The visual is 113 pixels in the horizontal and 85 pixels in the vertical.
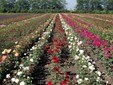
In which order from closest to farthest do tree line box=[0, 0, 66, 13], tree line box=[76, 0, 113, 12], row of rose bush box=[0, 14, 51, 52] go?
1. row of rose bush box=[0, 14, 51, 52]
2. tree line box=[76, 0, 113, 12]
3. tree line box=[0, 0, 66, 13]

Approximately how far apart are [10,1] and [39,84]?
466 feet

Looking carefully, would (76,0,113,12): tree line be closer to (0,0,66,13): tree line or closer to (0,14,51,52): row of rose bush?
(0,0,66,13): tree line

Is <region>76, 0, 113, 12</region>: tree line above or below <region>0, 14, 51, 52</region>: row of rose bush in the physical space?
below

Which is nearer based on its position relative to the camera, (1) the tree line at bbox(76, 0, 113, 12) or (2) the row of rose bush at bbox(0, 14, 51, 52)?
(2) the row of rose bush at bbox(0, 14, 51, 52)

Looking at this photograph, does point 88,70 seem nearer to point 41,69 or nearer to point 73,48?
point 41,69

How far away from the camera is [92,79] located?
7379mm

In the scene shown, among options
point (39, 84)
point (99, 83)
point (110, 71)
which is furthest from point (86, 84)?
point (110, 71)

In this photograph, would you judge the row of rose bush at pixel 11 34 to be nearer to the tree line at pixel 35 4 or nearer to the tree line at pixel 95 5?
the tree line at pixel 95 5

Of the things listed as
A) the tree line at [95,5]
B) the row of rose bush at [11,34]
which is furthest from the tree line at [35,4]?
the row of rose bush at [11,34]

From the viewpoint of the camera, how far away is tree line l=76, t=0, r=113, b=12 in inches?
5141

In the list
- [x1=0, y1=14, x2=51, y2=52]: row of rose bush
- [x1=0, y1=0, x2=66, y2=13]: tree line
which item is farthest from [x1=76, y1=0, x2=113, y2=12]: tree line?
[x1=0, y1=14, x2=51, y2=52]: row of rose bush

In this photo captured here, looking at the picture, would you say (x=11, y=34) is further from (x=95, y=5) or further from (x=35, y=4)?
(x=35, y=4)

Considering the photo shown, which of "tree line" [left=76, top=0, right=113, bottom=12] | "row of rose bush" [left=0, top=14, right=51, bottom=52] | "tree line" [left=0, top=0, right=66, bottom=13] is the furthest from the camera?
"tree line" [left=0, top=0, right=66, bottom=13]

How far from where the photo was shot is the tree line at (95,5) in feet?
428
